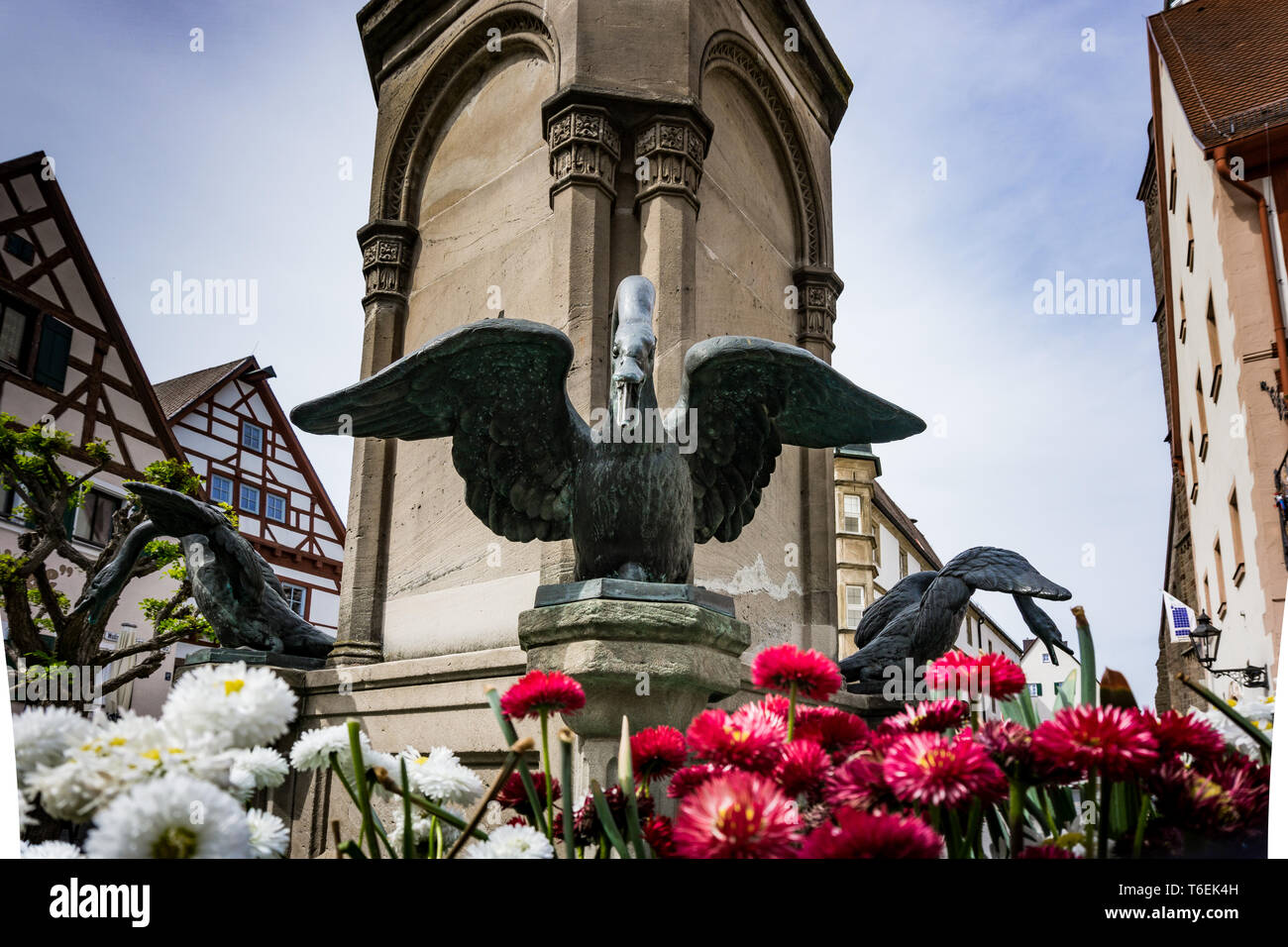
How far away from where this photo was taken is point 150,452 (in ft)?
41.7

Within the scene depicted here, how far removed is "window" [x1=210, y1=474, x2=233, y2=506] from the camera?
16.6 m

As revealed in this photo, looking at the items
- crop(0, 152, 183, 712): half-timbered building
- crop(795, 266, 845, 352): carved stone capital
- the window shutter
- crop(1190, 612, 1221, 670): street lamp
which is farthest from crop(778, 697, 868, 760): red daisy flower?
the window shutter

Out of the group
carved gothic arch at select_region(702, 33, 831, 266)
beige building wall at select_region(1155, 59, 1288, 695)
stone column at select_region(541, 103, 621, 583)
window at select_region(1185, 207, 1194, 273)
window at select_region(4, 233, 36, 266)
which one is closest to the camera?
stone column at select_region(541, 103, 621, 583)

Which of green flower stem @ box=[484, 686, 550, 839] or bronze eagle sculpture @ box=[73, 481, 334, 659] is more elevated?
bronze eagle sculpture @ box=[73, 481, 334, 659]

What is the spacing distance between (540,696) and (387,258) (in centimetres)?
458

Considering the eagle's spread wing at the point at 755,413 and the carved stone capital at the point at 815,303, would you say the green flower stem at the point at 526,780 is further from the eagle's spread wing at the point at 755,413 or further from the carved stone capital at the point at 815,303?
the carved stone capital at the point at 815,303

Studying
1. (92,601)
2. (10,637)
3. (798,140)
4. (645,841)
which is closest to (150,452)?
(10,637)

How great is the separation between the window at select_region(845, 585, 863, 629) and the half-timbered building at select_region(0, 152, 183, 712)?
23484mm

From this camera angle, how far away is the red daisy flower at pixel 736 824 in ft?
2.10

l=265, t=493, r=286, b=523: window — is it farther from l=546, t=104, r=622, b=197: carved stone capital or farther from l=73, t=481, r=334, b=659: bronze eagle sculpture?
l=546, t=104, r=622, b=197: carved stone capital

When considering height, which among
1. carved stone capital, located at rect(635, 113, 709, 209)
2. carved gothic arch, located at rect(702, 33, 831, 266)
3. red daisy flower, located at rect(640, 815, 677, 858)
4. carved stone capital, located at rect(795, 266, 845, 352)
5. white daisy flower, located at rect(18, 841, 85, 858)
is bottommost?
red daisy flower, located at rect(640, 815, 677, 858)

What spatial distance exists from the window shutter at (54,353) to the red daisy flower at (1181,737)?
12566 millimetres

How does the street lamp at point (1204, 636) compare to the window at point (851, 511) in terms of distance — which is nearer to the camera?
the street lamp at point (1204, 636)

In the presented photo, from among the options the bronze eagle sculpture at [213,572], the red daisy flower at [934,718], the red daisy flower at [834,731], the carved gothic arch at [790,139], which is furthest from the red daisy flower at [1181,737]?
the carved gothic arch at [790,139]
